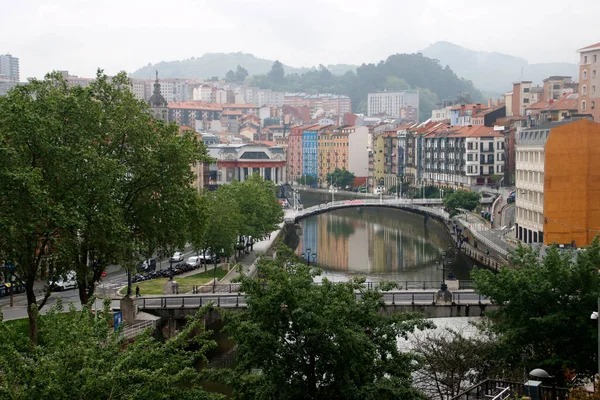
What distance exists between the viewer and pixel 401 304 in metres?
35.8

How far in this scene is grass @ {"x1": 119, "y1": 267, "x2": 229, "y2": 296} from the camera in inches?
1813

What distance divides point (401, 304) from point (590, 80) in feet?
210

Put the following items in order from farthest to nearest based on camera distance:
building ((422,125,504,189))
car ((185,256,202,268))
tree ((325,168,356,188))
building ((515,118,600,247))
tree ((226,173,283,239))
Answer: tree ((325,168,356,188)) → building ((422,125,504,189)) → tree ((226,173,283,239)) → building ((515,118,600,247)) → car ((185,256,202,268))

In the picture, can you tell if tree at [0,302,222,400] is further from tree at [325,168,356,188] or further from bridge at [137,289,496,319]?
tree at [325,168,356,188]

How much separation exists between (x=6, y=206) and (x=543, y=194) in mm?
44315

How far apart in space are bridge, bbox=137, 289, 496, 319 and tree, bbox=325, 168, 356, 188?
104 m

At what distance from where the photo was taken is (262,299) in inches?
866

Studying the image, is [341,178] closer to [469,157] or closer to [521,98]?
[521,98]

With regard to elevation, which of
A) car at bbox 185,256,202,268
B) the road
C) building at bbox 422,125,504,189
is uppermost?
building at bbox 422,125,504,189

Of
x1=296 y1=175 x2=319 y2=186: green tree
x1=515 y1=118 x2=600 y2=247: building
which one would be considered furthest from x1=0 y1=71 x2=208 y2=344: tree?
x1=296 y1=175 x2=319 y2=186: green tree

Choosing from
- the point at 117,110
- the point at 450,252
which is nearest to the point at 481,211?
the point at 450,252

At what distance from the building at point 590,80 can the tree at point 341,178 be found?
178 feet

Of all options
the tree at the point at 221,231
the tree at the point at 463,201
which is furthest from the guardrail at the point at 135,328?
the tree at the point at 463,201

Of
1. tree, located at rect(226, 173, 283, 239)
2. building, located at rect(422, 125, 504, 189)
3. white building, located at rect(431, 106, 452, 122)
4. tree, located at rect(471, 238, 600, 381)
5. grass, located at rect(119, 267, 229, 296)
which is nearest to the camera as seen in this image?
tree, located at rect(471, 238, 600, 381)
